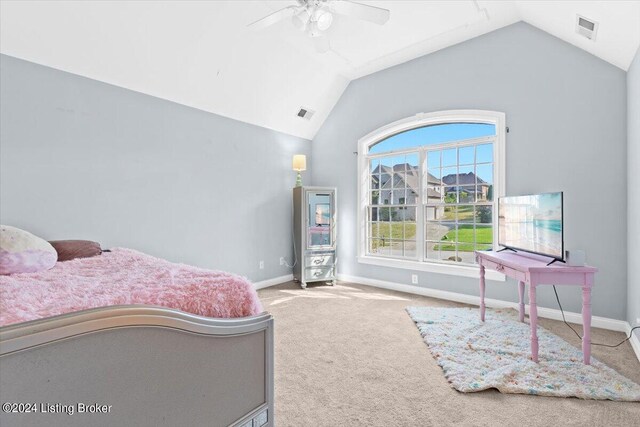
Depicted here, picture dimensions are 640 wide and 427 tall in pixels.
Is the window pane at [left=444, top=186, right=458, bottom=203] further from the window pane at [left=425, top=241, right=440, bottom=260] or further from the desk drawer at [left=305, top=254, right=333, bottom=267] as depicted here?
the desk drawer at [left=305, top=254, right=333, bottom=267]

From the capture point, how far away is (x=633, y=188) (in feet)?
8.26

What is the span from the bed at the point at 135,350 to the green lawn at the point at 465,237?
10.1 ft

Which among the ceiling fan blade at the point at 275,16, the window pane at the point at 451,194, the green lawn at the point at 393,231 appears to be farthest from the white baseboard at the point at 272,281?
the ceiling fan blade at the point at 275,16

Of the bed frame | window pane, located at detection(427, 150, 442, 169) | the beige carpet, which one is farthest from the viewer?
window pane, located at detection(427, 150, 442, 169)

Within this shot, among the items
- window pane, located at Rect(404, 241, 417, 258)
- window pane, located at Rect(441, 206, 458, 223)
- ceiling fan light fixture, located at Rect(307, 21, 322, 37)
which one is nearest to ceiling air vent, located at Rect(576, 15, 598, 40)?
window pane, located at Rect(441, 206, 458, 223)

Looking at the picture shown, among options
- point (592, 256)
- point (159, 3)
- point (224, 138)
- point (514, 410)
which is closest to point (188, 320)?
point (514, 410)

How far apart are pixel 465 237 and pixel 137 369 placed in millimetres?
3691

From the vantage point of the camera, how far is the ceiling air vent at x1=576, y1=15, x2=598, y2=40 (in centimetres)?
246

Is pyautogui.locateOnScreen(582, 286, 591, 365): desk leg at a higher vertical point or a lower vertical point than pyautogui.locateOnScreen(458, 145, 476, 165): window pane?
lower

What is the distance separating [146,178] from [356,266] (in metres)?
2.99

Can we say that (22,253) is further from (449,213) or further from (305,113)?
(449,213)

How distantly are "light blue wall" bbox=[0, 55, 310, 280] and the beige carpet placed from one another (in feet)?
4.98

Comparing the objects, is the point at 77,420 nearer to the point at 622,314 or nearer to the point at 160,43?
the point at 160,43

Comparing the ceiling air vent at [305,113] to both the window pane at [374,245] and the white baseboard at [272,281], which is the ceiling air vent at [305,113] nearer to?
the window pane at [374,245]
